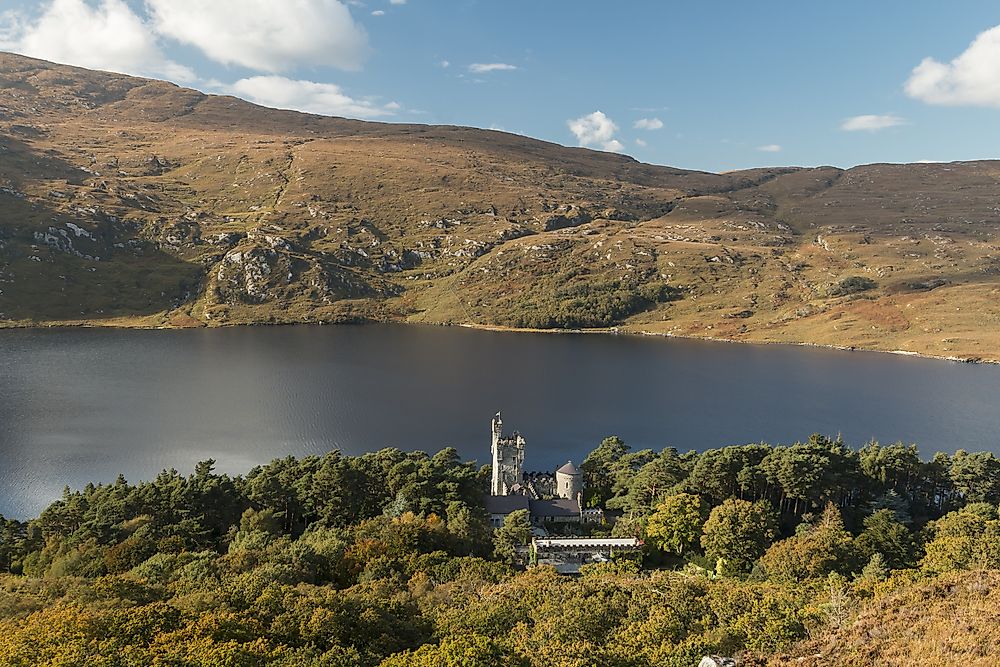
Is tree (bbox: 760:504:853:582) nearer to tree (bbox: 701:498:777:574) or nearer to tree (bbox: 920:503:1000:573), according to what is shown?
tree (bbox: 701:498:777:574)

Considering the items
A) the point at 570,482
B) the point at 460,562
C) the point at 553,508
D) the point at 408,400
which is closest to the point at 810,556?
the point at 553,508

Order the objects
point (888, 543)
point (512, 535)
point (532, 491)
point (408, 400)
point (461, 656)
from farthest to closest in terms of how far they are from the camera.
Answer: point (408, 400) < point (532, 491) < point (512, 535) < point (888, 543) < point (461, 656)

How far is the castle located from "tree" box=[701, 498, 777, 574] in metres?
13.4

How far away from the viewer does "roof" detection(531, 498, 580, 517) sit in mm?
65681

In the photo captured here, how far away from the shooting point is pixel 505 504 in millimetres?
65938

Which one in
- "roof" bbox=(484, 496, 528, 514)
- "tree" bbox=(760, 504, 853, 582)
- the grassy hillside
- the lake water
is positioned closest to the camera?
the grassy hillside

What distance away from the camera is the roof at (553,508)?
215 feet

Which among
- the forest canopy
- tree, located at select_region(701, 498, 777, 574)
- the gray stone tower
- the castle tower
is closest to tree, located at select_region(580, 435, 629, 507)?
the forest canopy

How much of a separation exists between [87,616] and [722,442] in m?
93.6

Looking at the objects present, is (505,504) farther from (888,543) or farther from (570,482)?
(888,543)

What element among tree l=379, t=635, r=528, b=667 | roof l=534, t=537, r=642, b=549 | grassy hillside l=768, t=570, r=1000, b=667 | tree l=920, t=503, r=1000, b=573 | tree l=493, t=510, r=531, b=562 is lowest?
roof l=534, t=537, r=642, b=549

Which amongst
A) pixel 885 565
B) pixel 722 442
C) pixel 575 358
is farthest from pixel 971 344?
pixel 885 565

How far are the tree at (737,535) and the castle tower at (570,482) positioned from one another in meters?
16.3

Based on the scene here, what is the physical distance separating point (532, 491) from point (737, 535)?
82.8ft
